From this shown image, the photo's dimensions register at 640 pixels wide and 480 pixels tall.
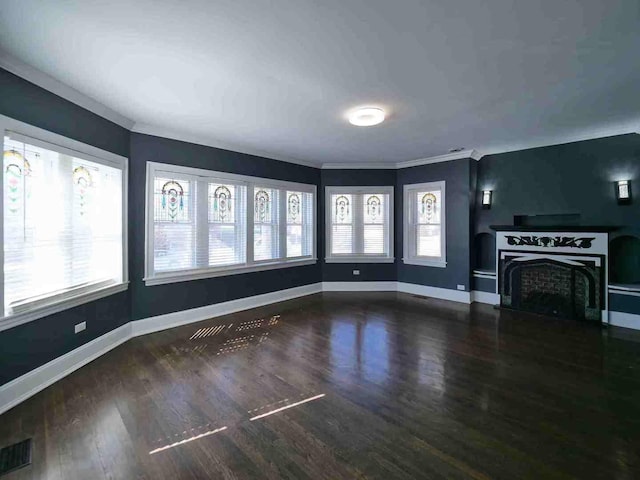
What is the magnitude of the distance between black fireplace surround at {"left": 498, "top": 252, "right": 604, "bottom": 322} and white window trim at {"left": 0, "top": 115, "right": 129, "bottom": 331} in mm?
6086

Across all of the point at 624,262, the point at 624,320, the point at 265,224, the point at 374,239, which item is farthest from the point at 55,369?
the point at 624,262

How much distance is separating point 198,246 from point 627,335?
6171mm

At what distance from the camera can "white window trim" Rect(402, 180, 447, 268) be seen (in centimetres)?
601

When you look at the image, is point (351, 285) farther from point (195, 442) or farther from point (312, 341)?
point (195, 442)

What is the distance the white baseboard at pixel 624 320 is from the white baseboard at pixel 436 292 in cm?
197

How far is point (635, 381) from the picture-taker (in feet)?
9.17

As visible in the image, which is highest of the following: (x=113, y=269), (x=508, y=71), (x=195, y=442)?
(x=508, y=71)

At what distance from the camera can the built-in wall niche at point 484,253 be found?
5.82 m

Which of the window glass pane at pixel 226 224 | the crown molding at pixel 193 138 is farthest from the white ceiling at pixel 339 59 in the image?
the window glass pane at pixel 226 224

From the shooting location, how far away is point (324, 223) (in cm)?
662

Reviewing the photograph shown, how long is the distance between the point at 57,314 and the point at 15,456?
1.37 meters

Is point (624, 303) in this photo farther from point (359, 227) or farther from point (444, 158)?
point (359, 227)

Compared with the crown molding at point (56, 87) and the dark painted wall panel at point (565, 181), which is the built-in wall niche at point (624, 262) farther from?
the crown molding at point (56, 87)

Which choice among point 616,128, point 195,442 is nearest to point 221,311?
point 195,442
